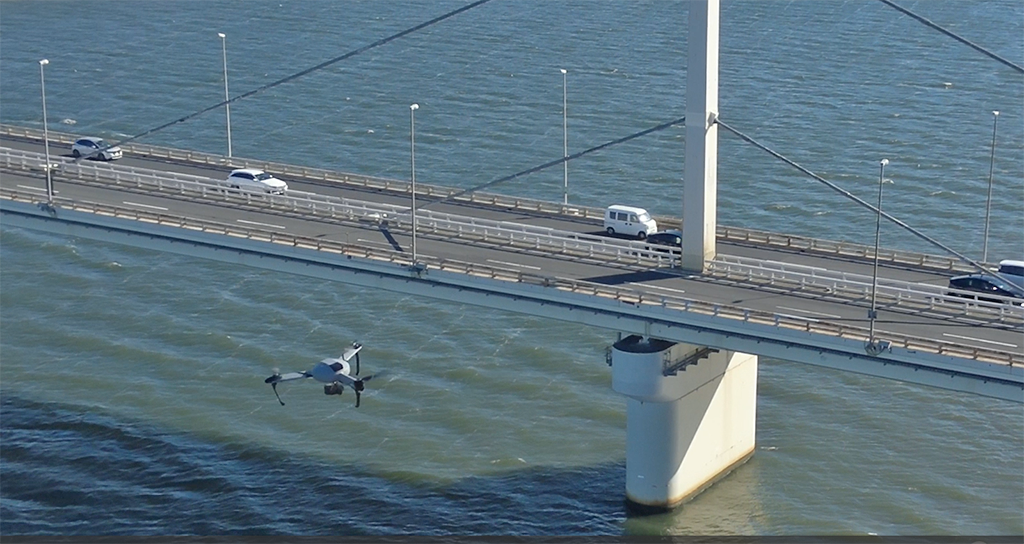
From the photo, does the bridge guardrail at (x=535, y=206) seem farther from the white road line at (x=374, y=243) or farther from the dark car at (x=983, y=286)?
the white road line at (x=374, y=243)

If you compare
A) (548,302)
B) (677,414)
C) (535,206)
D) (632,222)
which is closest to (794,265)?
(677,414)

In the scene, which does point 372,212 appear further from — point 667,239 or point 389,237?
point 667,239

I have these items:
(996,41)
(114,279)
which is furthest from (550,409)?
(996,41)

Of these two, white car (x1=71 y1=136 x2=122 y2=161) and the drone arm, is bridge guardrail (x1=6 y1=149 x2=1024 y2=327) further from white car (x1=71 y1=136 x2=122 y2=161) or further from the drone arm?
the drone arm

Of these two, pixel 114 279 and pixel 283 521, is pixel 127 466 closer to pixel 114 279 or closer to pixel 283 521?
pixel 283 521

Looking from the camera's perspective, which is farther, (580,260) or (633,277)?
(580,260)

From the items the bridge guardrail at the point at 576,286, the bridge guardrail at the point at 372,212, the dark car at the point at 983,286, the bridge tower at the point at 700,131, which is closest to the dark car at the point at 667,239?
the bridge guardrail at the point at 372,212

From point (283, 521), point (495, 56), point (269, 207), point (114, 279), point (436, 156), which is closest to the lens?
point (283, 521)
